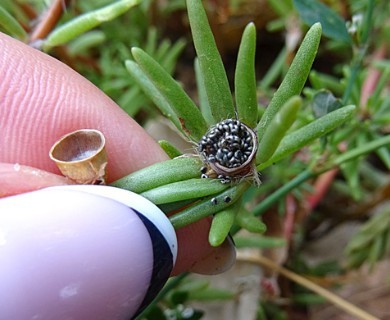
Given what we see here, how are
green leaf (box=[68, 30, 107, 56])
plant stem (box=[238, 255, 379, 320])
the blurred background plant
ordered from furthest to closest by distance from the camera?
green leaf (box=[68, 30, 107, 56]) < plant stem (box=[238, 255, 379, 320]) < the blurred background plant

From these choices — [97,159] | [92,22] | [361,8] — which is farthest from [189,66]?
[97,159]

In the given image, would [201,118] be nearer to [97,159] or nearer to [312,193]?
[97,159]

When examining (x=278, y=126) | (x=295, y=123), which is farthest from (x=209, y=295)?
(x=278, y=126)

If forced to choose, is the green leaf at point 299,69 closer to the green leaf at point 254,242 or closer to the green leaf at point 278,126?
the green leaf at point 278,126

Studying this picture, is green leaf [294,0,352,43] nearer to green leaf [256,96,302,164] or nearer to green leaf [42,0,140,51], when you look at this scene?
green leaf [42,0,140,51]

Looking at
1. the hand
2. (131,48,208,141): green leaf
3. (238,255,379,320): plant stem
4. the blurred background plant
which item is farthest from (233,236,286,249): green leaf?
(131,48,208,141): green leaf

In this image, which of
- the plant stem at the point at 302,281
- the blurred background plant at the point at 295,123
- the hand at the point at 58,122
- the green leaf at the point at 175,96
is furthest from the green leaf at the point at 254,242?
the green leaf at the point at 175,96
